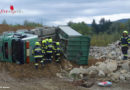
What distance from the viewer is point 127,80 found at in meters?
9.16

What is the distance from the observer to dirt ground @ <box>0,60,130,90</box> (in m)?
7.79

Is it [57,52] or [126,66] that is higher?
[57,52]

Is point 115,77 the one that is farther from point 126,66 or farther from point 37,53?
point 37,53

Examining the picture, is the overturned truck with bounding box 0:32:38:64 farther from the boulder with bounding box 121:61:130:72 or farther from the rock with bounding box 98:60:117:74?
the boulder with bounding box 121:61:130:72

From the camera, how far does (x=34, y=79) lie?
922cm

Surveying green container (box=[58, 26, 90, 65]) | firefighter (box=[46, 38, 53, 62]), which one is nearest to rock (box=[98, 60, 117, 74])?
green container (box=[58, 26, 90, 65])

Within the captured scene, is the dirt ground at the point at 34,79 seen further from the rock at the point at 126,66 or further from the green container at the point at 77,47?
the rock at the point at 126,66

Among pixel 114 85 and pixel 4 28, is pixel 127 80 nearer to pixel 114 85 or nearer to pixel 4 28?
pixel 114 85

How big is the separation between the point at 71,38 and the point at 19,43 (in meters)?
2.94

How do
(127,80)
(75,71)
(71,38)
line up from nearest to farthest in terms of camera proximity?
(127,80)
(75,71)
(71,38)

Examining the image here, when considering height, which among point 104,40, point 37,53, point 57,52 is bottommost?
point 104,40

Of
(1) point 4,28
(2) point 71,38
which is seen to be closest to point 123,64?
(2) point 71,38

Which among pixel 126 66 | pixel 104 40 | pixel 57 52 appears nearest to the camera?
pixel 126 66

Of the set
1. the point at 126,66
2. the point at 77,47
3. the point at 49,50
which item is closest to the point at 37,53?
the point at 49,50
